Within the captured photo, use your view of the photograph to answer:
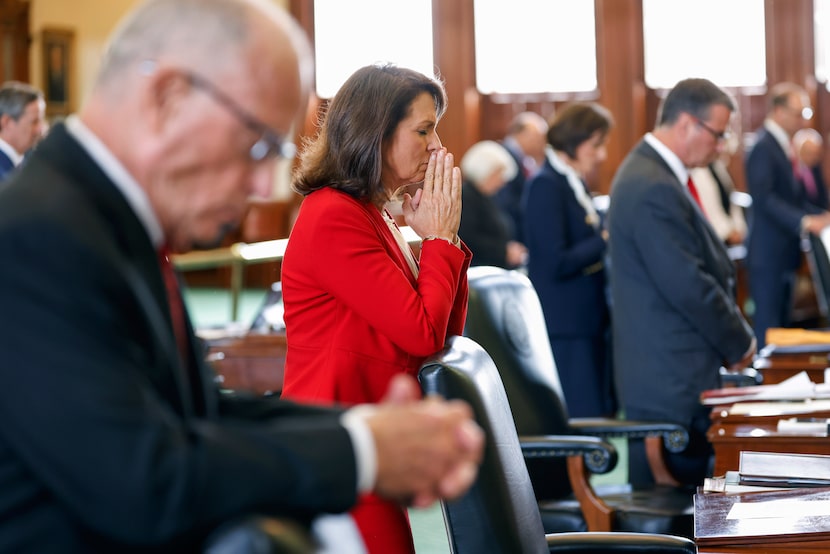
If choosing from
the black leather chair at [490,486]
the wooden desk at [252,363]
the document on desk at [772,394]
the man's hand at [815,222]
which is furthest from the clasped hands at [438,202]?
the man's hand at [815,222]

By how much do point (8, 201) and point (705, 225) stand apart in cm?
303

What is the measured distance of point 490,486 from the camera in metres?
1.79

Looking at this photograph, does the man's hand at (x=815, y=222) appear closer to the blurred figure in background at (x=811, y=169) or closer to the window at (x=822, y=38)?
the blurred figure in background at (x=811, y=169)

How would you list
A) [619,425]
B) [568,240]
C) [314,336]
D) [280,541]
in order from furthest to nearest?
[568,240], [619,425], [314,336], [280,541]

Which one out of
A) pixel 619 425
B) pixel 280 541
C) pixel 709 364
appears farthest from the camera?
pixel 709 364

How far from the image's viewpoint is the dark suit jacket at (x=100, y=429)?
0.99 metres

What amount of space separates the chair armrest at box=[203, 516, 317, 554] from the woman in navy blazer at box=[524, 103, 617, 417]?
4.65 m

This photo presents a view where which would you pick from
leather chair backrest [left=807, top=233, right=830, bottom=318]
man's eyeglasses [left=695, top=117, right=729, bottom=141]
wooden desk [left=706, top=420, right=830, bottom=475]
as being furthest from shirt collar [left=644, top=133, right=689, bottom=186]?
leather chair backrest [left=807, top=233, right=830, bottom=318]

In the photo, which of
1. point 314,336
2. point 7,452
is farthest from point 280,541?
point 314,336

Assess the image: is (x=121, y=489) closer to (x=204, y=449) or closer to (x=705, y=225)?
(x=204, y=449)

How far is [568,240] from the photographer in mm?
5668

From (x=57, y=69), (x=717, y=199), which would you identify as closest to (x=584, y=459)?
(x=717, y=199)

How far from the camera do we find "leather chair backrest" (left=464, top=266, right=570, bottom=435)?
299 centimetres

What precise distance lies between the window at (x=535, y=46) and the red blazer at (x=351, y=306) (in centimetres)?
1117
